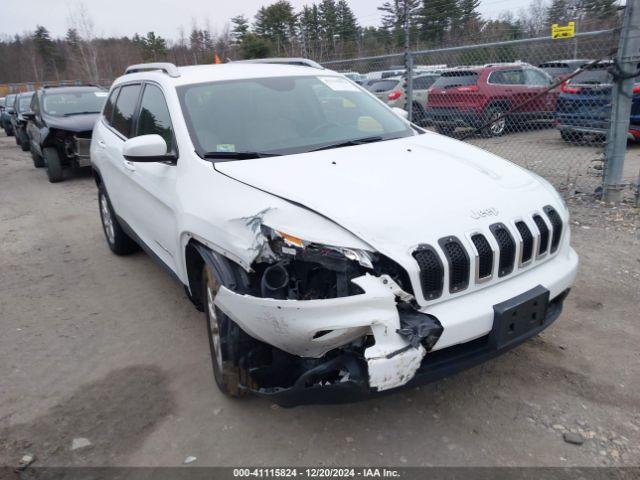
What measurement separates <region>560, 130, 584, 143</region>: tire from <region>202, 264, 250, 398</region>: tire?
6.19m

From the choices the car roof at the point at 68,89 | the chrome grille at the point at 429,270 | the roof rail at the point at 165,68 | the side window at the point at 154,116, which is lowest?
the chrome grille at the point at 429,270

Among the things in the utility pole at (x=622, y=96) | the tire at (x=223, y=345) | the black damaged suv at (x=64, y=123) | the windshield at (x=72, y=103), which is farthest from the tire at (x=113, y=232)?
the windshield at (x=72, y=103)

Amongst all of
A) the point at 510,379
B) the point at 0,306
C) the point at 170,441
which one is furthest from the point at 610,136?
the point at 0,306

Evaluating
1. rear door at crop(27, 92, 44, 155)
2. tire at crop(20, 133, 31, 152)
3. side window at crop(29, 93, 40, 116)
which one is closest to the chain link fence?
rear door at crop(27, 92, 44, 155)

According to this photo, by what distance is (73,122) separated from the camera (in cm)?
962

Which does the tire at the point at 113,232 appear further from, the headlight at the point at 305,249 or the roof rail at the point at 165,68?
the headlight at the point at 305,249

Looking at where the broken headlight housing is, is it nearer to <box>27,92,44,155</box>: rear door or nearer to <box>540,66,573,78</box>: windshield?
<box>27,92,44,155</box>: rear door

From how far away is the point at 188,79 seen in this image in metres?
3.56

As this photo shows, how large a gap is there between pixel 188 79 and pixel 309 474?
8.82 feet

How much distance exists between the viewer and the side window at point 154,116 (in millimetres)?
3371

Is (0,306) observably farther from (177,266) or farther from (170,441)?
(170,441)

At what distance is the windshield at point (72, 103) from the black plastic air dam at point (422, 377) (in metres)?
9.63

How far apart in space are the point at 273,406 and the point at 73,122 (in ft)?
28.6

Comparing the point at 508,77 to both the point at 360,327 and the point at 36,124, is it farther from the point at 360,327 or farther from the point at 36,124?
the point at 36,124
